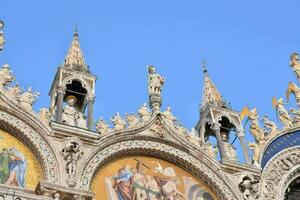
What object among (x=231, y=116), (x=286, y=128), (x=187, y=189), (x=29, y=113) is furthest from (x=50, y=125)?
(x=286, y=128)

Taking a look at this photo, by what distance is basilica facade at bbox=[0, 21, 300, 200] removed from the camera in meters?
12.2

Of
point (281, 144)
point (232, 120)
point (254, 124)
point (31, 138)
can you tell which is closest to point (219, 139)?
point (232, 120)

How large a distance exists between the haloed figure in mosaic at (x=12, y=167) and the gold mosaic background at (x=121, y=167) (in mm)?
1440

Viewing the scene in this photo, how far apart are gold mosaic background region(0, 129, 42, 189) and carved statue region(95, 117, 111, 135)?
5.40ft

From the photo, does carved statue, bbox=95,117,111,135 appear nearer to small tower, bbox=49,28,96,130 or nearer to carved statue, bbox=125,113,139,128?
small tower, bbox=49,28,96,130

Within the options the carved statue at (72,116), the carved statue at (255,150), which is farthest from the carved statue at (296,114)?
the carved statue at (72,116)

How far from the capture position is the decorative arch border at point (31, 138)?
12205 millimetres

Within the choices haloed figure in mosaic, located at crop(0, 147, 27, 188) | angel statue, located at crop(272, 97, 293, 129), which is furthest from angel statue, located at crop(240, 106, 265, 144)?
haloed figure in mosaic, located at crop(0, 147, 27, 188)

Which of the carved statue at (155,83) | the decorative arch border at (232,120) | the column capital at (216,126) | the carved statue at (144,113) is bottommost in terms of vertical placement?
the carved statue at (144,113)

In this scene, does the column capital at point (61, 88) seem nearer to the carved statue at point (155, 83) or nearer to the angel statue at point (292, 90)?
the carved statue at point (155, 83)

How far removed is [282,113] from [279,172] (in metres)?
2.39

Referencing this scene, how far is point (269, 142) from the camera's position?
15.6 meters

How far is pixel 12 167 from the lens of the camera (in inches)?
473

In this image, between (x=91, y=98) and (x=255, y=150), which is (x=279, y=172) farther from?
(x=91, y=98)
